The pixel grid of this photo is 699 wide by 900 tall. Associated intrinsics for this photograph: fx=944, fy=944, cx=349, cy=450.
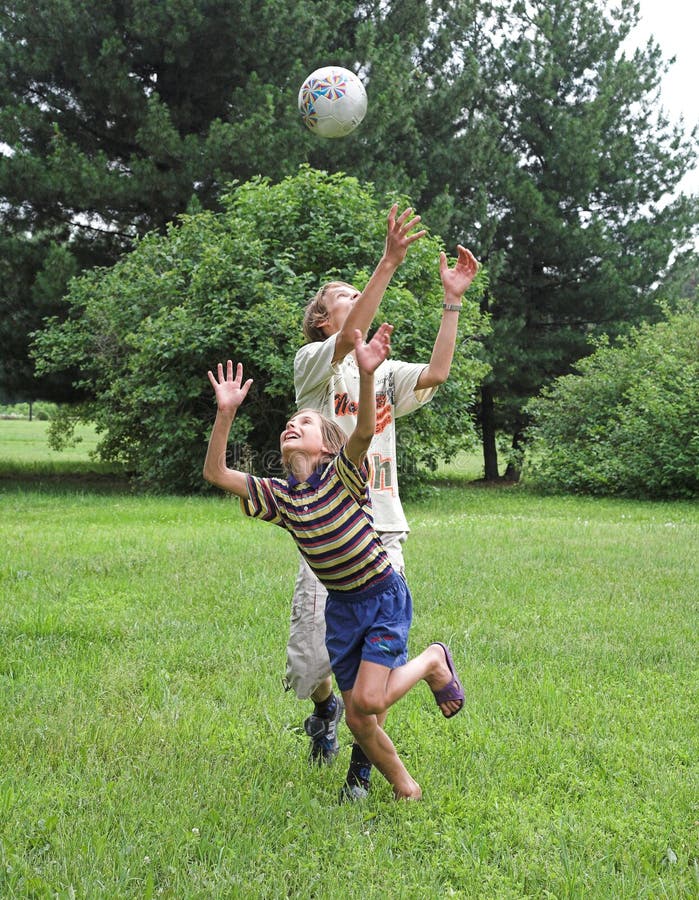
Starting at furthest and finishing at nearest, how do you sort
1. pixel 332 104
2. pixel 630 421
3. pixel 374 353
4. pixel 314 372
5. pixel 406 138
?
pixel 406 138
pixel 630 421
pixel 332 104
pixel 314 372
pixel 374 353

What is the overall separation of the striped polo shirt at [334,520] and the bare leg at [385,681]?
282 mm

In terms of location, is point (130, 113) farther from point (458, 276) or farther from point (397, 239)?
point (397, 239)

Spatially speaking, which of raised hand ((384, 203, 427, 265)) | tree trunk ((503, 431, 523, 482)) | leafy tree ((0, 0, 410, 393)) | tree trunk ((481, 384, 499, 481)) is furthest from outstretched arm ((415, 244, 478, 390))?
tree trunk ((481, 384, 499, 481))

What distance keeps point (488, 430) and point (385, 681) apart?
750 inches

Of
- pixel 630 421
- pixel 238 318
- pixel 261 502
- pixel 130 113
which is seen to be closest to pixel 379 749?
pixel 261 502

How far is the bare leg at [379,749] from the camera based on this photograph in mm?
3111

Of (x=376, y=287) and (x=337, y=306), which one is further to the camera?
(x=337, y=306)

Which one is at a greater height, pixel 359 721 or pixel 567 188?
pixel 567 188

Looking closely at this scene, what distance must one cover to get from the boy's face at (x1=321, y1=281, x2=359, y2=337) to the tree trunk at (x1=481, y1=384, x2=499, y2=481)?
17.2 meters

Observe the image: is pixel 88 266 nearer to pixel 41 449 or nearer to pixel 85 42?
pixel 85 42

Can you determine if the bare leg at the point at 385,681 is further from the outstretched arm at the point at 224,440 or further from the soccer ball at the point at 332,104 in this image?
the soccer ball at the point at 332,104

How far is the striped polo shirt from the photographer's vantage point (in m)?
3.11

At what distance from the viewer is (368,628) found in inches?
124

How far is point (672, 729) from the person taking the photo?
390 centimetres
